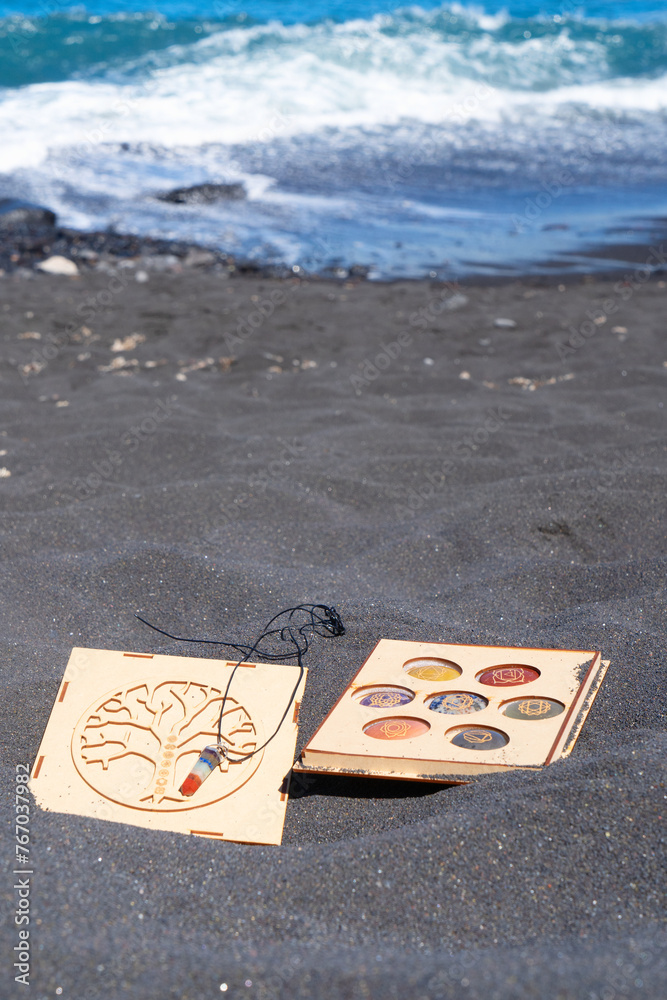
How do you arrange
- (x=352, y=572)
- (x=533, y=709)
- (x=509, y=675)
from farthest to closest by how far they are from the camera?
(x=352, y=572)
(x=509, y=675)
(x=533, y=709)

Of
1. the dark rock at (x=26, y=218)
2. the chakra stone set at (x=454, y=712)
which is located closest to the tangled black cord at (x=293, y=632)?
the chakra stone set at (x=454, y=712)

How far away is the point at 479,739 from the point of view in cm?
180

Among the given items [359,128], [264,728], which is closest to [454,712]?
[264,728]

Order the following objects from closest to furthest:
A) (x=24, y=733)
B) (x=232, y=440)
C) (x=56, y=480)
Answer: (x=24, y=733) < (x=56, y=480) < (x=232, y=440)

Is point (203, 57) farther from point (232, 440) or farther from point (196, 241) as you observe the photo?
point (232, 440)

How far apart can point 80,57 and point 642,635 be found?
17806 millimetres

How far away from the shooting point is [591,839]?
1.47m

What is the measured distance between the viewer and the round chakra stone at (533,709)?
1.85 m

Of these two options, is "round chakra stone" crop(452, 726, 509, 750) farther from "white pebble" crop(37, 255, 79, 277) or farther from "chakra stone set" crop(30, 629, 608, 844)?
"white pebble" crop(37, 255, 79, 277)

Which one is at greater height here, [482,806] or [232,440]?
[482,806]

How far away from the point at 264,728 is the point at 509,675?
2.01 feet

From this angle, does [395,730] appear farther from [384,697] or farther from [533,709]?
[533,709]

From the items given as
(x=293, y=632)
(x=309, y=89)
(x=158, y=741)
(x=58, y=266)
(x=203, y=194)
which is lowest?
(x=58, y=266)

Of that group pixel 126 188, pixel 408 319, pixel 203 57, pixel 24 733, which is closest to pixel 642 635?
Result: pixel 24 733
